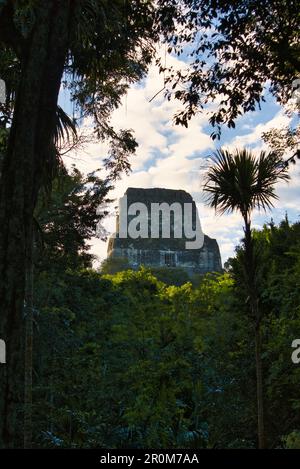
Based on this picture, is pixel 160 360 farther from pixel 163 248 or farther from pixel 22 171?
pixel 163 248

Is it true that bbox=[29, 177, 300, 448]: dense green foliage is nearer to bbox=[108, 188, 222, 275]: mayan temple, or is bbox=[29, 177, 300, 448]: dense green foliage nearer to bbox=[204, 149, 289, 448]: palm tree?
bbox=[204, 149, 289, 448]: palm tree

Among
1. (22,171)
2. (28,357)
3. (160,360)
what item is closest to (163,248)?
(160,360)

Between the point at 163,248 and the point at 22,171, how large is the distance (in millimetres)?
77970

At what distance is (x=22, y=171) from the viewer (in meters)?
5.13

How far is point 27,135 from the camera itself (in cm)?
521

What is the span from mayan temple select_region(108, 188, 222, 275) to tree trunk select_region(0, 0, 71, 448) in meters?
72.1

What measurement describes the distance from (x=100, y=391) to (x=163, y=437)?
3051 millimetres

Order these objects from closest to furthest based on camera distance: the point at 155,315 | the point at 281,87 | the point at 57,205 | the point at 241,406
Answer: the point at 281,87
the point at 241,406
the point at 57,205
the point at 155,315

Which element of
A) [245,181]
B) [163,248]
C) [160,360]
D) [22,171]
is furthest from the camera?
[163,248]

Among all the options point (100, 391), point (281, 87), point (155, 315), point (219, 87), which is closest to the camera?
point (219, 87)

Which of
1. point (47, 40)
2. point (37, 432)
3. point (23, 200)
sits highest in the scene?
point (47, 40)

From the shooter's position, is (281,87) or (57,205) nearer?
(281,87)

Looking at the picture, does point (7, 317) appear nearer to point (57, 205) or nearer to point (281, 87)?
point (281, 87)
